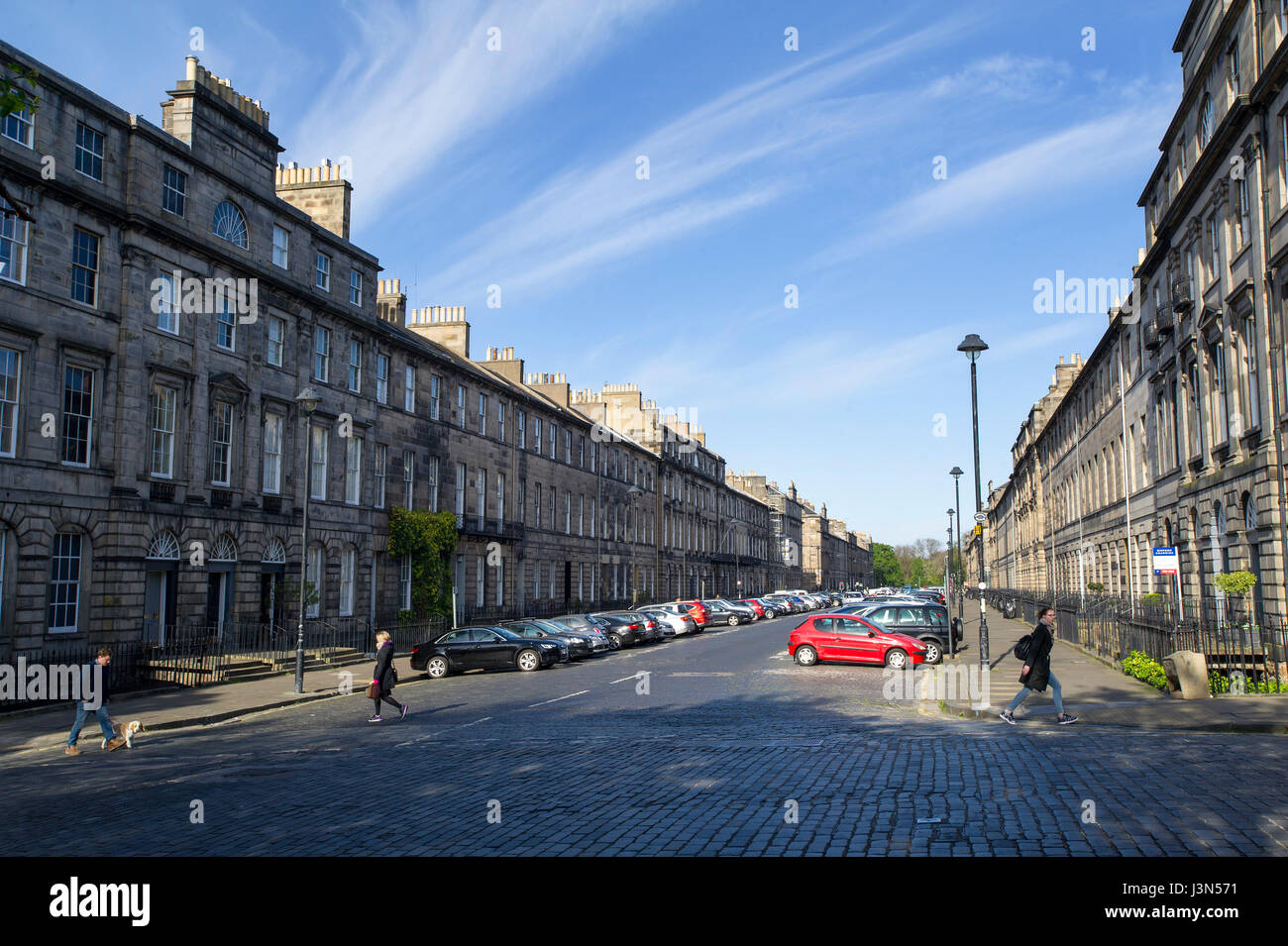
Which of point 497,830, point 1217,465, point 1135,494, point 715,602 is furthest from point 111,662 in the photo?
point 715,602

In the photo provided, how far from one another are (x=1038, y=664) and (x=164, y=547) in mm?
22055

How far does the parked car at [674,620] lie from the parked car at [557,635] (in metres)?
12.7

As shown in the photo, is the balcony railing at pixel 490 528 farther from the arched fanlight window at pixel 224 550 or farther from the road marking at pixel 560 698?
the road marking at pixel 560 698

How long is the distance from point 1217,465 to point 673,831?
81.8 ft

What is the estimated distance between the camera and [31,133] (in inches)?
898

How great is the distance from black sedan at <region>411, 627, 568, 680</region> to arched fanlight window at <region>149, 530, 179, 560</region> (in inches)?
277

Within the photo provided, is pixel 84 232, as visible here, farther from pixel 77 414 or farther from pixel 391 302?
pixel 391 302

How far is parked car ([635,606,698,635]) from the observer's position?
46281 mm

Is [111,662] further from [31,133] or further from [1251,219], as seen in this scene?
[1251,219]

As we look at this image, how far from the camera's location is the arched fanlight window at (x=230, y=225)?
29.2m

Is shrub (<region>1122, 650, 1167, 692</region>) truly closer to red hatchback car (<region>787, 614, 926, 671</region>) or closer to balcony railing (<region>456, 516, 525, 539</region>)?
red hatchback car (<region>787, 614, 926, 671</region>)

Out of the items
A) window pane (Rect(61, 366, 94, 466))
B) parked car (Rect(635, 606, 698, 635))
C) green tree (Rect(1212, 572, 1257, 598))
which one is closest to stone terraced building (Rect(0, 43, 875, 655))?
window pane (Rect(61, 366, 94, 466))

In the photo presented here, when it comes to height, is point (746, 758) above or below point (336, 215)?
below

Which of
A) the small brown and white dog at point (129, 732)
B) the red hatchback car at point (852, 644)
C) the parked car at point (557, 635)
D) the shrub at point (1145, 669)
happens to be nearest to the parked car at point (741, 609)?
the parked car at point (557, 635)
